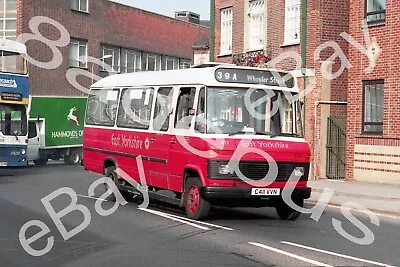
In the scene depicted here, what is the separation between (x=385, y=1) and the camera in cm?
2105

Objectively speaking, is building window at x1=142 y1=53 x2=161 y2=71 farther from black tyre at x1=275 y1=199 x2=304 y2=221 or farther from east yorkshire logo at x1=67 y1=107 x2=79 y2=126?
black tyre at x1=275 y1=199 x2=304 y2=221

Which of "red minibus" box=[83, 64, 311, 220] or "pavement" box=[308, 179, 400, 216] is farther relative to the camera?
"pavement" box=[308, 179, 400, 216]

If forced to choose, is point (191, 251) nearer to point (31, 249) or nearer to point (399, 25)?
point (31, 249)

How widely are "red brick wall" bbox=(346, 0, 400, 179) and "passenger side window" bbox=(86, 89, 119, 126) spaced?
899 centimetres

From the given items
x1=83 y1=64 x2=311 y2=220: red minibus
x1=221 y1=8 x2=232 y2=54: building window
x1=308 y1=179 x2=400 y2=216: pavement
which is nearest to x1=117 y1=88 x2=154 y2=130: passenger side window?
x1=83 y1=64 x2=311 y2=220: red minibus

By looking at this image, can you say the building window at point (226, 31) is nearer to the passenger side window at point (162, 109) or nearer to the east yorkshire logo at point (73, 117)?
the east yorkshire logo at point (73, 117)

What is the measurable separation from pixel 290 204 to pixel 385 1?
10657 millimetres

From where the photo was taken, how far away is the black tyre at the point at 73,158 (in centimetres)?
3544

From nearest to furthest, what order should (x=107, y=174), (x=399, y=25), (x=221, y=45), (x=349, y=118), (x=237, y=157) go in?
(x=237, y=157)
(x=107, y=174)
(x=399, y=25)
(x=349, y=118)
(x=221, y=45)

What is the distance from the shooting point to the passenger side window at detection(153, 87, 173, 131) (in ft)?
44.2

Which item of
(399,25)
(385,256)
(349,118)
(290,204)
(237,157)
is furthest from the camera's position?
(349,118)

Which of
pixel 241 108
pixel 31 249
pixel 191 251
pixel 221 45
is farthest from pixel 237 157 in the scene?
pixel 221 45

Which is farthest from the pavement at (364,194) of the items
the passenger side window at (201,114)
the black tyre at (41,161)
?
the black tyre at (41,161)

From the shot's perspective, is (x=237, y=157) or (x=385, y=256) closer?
(x=385, y=256)
